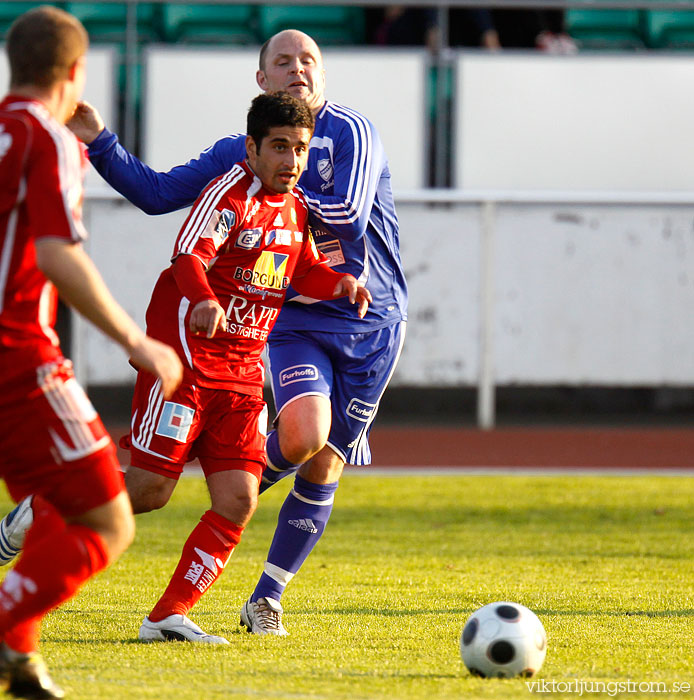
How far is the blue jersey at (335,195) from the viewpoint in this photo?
4.54 metres

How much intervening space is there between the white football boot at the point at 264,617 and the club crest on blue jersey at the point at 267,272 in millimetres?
1161

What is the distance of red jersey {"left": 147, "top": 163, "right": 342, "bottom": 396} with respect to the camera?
4.21 metres

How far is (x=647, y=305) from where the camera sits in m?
12.6

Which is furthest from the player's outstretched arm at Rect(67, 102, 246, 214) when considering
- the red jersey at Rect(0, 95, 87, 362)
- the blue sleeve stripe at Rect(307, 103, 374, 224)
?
the red jersey at Rect(0, 95, 87, 362)

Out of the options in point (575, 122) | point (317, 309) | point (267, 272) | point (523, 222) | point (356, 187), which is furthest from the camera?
point (575, 122)

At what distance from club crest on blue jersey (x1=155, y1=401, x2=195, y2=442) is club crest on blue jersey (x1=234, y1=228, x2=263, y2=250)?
0.61 m

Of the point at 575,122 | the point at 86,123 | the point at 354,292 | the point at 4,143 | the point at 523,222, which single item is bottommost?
the point at 523,222

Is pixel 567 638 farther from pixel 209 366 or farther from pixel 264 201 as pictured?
pixel 264 201

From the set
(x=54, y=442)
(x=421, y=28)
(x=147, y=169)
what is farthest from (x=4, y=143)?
(x=421, y=28)

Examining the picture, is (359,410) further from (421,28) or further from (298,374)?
(421,28)

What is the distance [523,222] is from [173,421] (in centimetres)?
874

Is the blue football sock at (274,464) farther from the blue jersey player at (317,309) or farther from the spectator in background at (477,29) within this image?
the spectator in background at (477,29)

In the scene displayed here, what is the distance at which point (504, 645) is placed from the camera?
361cm

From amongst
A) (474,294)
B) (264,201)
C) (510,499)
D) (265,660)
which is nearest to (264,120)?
(264,201)
